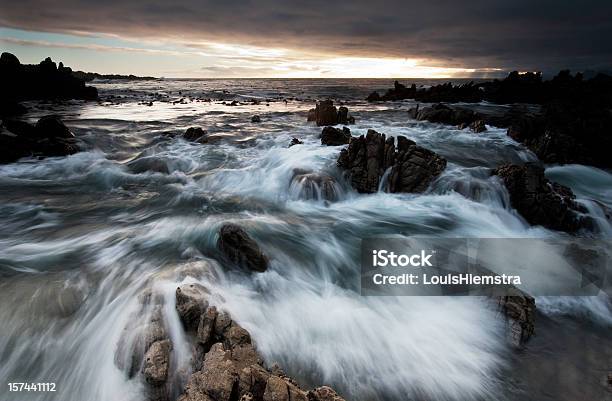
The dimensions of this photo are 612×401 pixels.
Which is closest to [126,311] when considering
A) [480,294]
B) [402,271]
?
[402,271]

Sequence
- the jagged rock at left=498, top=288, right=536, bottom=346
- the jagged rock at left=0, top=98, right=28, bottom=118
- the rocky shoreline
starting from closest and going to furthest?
the rocky shoreline < the jagged rock at left=498, top=288, right=536, bottom=346 < the jagged rock at left=0, top=98, right=28, bottom=118

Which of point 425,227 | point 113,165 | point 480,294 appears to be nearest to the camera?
point 480,294

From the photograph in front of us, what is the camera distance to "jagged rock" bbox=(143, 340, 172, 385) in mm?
3881

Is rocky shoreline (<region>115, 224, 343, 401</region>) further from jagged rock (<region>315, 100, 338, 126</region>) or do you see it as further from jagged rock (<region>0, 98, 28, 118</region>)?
jagged rock (<region>0, 98, 28, 118</region>)

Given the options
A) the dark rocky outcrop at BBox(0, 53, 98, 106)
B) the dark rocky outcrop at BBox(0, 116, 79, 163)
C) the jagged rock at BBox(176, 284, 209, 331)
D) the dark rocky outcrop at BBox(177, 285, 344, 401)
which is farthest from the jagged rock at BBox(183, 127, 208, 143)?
the dark rocky outcrop at BBox(0, 53, 98, 106)

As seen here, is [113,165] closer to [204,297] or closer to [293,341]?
[204,297]

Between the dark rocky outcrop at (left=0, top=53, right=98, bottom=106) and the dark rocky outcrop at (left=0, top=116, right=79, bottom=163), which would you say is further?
the dark rocky outcrop at (left=0, top=53, right=98, bottom=106)

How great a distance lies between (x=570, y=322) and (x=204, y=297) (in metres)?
6.46

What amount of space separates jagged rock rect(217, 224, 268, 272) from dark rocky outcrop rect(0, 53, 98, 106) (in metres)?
50.7

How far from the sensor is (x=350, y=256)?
805cm

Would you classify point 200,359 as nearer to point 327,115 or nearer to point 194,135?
point 194,135

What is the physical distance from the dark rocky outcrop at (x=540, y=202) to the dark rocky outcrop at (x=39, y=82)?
54.7 metres

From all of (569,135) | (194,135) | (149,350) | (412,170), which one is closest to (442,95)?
(569,135)

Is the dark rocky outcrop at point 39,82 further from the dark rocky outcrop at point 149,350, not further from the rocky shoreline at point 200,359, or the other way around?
the rocky shoreline at point 200,359
